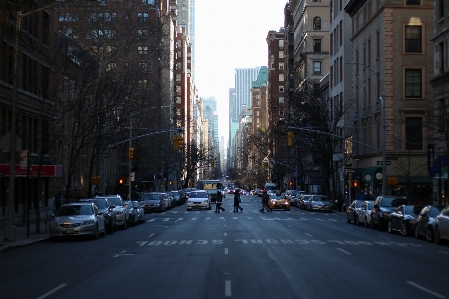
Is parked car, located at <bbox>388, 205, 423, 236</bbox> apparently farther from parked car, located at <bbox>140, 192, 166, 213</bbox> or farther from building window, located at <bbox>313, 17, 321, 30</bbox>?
building window, located at <bbox>313, 17, 321, 30</bbox>

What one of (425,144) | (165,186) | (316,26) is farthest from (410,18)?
(165,186)

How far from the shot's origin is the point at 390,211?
36812mm

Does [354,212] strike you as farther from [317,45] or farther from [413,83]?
[317,45]

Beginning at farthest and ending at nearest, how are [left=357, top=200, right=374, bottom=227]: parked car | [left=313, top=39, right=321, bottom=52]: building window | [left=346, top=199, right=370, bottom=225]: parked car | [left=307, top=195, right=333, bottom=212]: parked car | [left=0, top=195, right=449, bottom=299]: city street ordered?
[left=313, top=39, right=321, bottom=52]: building window
[left=307, top=195, right=333, bottom=212]: parked car
[left=346, top=199, right=370, bottom=225]: parked car
[left=357, top=200, right=374, bottom=227]: parked car
[left=0, top=195, right=449, bottom=299]: city street

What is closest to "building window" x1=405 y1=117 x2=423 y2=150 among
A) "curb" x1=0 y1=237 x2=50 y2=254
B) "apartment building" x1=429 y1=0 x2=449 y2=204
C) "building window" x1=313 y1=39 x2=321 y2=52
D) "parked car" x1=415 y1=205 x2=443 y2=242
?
"apartment building" x1=429 y1=0 x2=449 y2=204

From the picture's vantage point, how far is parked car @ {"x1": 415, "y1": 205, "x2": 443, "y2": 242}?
29250 mm

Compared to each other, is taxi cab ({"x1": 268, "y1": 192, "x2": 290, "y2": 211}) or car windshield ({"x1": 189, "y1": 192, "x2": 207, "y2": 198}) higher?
car windshield ({"x1": 189, "y1": 192, "x2": 207, "y2": 198})

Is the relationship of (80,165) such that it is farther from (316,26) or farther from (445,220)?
(316,26)

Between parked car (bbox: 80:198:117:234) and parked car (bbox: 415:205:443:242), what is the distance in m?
14.1

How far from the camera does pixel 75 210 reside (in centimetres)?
3036

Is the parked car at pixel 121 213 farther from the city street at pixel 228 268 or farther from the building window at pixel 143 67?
the building window at pixel 143 67

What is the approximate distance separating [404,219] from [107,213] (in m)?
13.7

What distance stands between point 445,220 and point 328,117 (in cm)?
4366

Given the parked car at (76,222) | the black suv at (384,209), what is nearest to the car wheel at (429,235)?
the black suv at (384,209)
